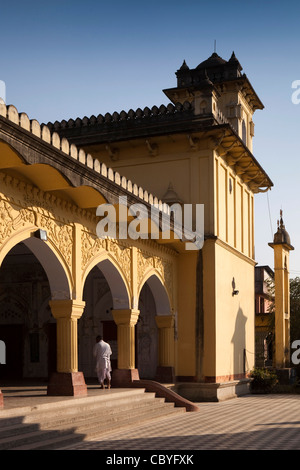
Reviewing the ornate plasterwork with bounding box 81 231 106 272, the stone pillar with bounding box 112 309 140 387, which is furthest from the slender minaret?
the ornate plasterwork with bounding box 81 231 106 272

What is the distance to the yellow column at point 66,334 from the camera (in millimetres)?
11188

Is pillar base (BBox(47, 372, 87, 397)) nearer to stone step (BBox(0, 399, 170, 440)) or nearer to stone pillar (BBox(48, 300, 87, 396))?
stone pillar (BBox(48, 300, 87, 396))

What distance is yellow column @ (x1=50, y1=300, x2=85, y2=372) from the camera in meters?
11.2

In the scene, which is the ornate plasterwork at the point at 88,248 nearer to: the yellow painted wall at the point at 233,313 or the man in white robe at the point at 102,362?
the man in white robe at the point at 102,362

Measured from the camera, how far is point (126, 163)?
17594 mm

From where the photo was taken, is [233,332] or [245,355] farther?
[245,355]

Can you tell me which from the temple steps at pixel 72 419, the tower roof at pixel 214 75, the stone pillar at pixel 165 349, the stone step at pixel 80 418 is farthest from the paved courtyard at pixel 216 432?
the tower roof at pixel 214 75

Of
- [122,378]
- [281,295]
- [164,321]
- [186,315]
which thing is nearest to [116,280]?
[122,378]

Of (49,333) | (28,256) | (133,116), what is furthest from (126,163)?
(49,333)

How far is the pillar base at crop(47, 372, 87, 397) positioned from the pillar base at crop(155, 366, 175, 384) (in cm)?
494

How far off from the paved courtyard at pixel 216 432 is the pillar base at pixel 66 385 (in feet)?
4.14

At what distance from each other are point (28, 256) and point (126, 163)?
354 centimetres
